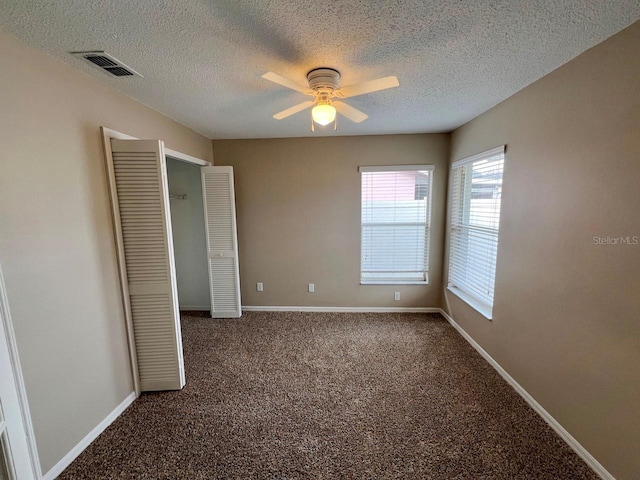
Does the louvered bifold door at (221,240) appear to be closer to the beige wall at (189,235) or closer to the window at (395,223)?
the beige wall at (189,235)

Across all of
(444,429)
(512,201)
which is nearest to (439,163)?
(512,201)

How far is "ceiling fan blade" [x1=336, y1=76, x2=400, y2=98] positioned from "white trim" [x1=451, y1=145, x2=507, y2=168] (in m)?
1.38

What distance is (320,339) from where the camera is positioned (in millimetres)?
3082

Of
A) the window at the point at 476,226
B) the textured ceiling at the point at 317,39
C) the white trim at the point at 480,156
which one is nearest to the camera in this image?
the textured ceiling at the point at 317,39

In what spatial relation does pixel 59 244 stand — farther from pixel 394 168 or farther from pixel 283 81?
pixel 394 168

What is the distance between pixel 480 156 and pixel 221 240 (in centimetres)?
320

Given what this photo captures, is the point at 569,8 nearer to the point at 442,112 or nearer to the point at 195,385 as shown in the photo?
the point at 442,112

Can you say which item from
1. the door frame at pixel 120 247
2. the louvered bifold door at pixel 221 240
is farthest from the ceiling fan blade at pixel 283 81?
the louvered bifold door at pixel 221 240

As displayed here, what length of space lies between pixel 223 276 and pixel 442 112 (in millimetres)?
3244

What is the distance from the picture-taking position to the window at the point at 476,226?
2525 mm

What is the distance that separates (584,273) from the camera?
1.60 metres

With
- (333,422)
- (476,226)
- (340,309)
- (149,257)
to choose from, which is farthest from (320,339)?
(476,226)

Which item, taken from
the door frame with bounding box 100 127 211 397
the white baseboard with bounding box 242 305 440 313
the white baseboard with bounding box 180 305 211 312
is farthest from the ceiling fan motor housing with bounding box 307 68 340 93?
the white baseboard with bounding box 180 305 211 312

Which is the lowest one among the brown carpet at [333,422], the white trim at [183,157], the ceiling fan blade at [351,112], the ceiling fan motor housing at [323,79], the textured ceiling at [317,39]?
the brown carpet at [333,422]
